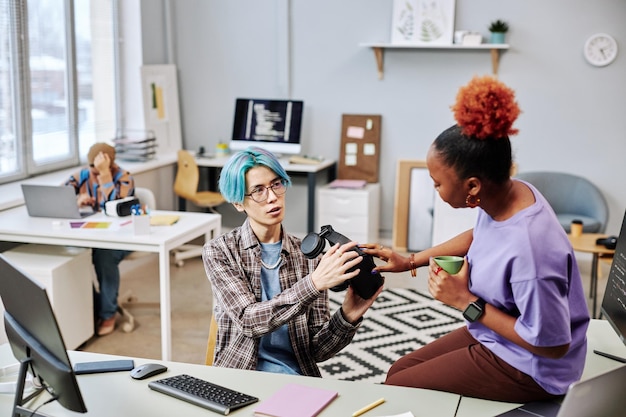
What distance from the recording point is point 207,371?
2031 mm

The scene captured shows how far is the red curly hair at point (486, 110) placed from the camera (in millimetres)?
1750

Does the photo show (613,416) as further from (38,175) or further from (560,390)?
(38,175)

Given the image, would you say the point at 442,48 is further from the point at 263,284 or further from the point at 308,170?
the point at 263,284

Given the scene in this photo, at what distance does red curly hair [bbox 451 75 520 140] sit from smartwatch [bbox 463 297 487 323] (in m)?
0.42

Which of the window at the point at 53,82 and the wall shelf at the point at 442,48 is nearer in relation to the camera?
the window at the point at 53,82

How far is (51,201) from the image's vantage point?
12.9ft

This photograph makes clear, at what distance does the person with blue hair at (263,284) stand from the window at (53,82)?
285 cm

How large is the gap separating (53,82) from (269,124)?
174cm

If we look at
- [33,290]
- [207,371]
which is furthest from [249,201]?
[33,290]

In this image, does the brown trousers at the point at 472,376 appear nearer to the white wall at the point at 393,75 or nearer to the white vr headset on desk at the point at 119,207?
the white vr headset on desk at the point at 119,207

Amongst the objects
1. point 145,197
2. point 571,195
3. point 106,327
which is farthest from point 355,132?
point 106,327

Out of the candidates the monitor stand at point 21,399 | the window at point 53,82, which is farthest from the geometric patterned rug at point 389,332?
the window at point 53,82

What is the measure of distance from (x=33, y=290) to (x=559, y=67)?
4961 millimetres

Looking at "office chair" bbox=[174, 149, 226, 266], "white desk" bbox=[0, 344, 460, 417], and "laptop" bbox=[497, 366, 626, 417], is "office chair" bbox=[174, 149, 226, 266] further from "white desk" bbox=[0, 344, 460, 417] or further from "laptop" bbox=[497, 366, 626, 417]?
"laptop" bbox=[497, 366, 626, 417]
